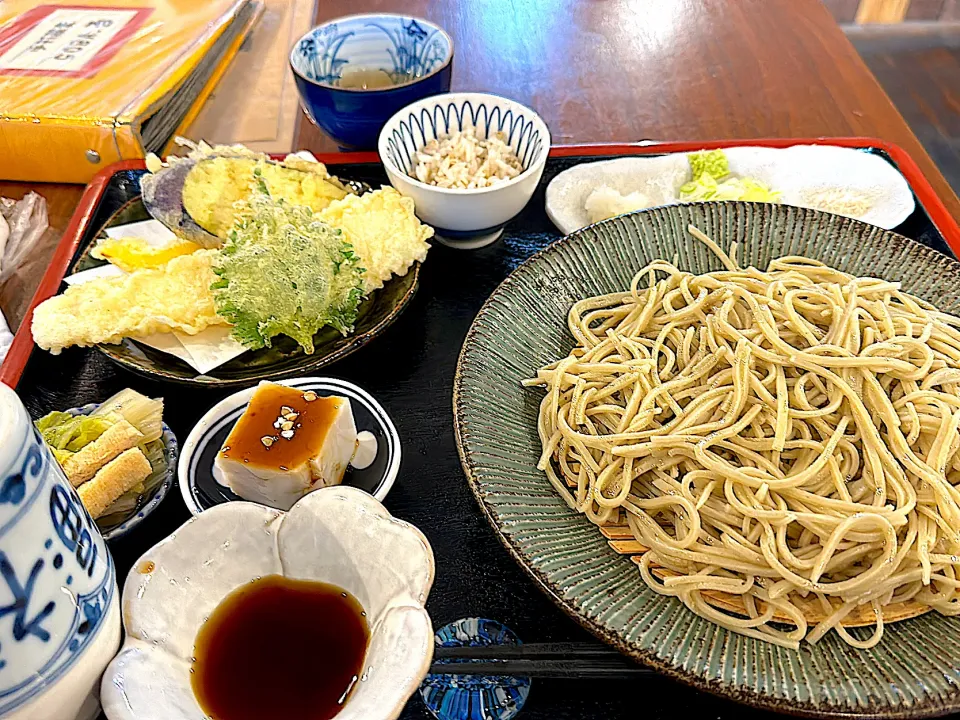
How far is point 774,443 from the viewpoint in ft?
4.59

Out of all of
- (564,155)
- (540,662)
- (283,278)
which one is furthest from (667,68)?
(540,662)

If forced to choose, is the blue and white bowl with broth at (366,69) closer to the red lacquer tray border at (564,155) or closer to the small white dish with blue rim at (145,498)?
the red lacquer tray border at (564,155)

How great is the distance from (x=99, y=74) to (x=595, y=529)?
2.31 metres

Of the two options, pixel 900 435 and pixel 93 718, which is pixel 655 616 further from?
pixel 93 718

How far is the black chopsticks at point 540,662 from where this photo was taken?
1174 millimetres

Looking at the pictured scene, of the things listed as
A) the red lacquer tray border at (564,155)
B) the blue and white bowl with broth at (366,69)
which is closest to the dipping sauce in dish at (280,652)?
the red lacquer tray border at (564,155)

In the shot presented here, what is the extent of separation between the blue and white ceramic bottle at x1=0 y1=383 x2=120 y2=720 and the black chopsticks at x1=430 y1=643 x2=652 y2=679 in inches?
20.0

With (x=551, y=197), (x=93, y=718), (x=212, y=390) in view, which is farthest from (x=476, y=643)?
(x=551, y=197)

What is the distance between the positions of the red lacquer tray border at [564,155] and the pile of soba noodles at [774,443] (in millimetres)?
583

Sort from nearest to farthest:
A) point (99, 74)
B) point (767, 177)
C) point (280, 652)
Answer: point (280, 652), point (767, 177), point (99, 74)

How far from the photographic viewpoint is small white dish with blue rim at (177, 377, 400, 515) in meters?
1.43

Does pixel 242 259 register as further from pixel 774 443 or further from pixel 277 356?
pixel 774 443

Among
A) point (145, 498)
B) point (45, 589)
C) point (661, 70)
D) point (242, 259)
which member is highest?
point (45, 589)

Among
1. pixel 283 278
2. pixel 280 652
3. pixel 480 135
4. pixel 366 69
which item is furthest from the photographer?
pixel 366 69
